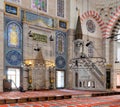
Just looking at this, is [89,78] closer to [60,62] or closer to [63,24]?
[60,62]

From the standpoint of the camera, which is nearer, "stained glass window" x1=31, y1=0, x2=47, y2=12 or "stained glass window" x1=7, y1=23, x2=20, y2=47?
"stained glass window" x1=7, y1=23, x2=20, y2=47

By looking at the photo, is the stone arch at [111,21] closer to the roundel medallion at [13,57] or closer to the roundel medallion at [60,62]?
the roundel medallion at [60,62]

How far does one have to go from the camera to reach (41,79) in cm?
1238

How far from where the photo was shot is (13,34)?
11211 millimetres

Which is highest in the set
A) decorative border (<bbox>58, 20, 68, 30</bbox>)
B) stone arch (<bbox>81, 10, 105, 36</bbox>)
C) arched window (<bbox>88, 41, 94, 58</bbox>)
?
stone arch (<bbox>81, 10, 105, 36</bbox>)

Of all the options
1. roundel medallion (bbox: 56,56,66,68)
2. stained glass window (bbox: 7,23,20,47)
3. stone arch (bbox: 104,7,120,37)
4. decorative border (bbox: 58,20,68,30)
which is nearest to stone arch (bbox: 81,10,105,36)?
stone arch (bbox: 104,7,120,37)

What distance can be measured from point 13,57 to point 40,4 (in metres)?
3.40

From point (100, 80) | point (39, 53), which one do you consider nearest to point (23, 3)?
point (39, 53)

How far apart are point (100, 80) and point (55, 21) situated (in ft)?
13.7

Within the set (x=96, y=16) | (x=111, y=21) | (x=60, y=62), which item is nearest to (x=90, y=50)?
(x=96, y=16)

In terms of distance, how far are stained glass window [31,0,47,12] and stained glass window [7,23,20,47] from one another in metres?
1.66

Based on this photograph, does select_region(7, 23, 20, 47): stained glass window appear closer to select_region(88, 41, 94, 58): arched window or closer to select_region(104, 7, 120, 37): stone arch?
select_region(88, 41, 94, 58): arched window

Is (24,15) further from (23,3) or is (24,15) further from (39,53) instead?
(39,53)

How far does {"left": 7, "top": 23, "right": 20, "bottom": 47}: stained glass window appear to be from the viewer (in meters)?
11.1
